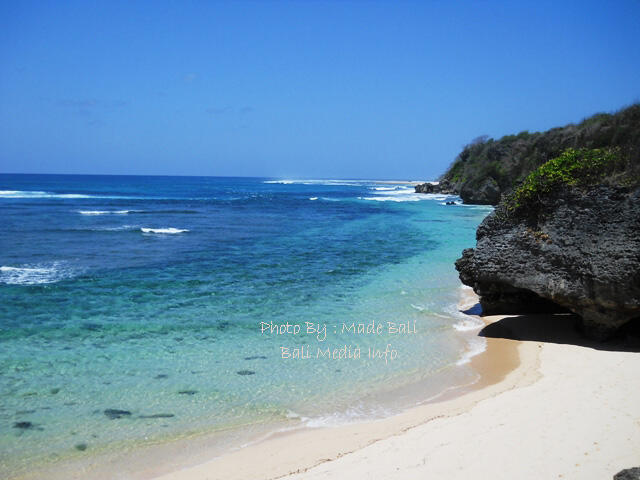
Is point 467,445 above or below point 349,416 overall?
above

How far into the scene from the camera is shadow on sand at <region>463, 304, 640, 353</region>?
32.6 feet

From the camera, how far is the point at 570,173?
10.7m

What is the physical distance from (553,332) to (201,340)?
8.09 meters

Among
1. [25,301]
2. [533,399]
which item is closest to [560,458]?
[533,399]

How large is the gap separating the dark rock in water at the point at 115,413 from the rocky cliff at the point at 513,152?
17484mm

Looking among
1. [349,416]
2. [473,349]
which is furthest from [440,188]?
[349,416]

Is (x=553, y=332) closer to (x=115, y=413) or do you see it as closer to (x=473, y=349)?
(x=473, y=349)

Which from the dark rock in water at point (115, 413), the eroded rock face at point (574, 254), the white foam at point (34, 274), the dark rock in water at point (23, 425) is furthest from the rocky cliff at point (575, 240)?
the white foam at point (34, 274)

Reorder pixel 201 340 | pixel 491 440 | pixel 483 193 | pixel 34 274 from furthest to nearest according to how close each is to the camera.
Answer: pixel 483 193, pixel 34 274, pixel 201 340, pixel 491 440

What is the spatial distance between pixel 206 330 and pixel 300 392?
13.1ft

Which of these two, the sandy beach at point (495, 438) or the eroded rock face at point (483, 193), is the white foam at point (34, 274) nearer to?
the sandy beach at point (495, 438)

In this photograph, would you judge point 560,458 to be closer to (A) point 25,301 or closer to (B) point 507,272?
(B) point 507,272

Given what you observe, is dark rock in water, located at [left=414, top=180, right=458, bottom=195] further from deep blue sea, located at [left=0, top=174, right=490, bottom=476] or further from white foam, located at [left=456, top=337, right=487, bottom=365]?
Answer: white foam, located at [left=456, top=337, right=487, bottom=365]

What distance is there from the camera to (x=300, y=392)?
882 centimetres
